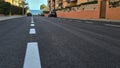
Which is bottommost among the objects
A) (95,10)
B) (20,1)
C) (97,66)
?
(97,66)

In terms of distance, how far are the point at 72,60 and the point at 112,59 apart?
0.74 metres

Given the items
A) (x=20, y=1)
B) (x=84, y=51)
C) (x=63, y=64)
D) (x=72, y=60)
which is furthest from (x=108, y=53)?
(x=20, y=1)

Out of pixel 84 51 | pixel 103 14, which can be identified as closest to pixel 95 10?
pixel 103 14

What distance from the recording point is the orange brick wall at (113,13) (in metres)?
28.2

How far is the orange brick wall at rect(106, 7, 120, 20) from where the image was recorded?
28.2 m

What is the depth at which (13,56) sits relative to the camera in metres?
4.77

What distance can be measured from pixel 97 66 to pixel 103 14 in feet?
101

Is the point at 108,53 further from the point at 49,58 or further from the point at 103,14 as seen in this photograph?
the point at 103,14

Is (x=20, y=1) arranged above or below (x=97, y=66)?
above

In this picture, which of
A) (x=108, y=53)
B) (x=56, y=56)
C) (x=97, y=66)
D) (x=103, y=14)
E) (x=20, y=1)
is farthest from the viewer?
(x=20, y=1)

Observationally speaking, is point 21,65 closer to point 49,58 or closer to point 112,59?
point 49,58

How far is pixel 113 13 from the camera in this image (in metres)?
29.7

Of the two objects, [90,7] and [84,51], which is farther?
[90,7]

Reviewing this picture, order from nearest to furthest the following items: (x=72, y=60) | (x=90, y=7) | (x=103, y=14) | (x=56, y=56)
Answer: (x=72, y=60), (x=56, y=56), (x=103, y=14), (x=90, y=7)
